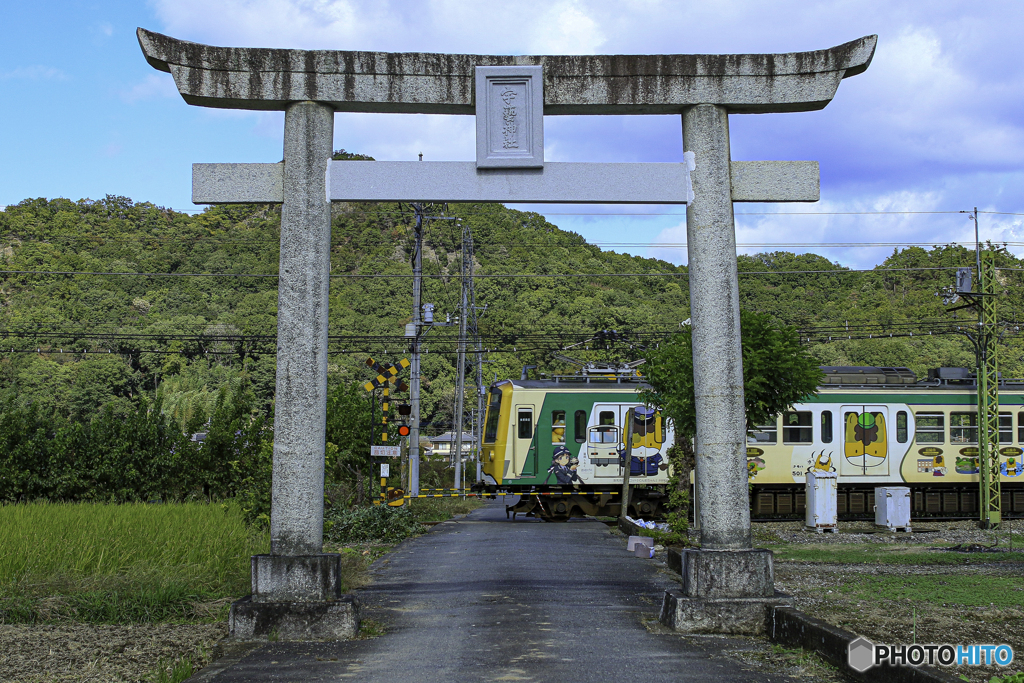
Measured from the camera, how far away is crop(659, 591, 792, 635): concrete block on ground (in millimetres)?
7309

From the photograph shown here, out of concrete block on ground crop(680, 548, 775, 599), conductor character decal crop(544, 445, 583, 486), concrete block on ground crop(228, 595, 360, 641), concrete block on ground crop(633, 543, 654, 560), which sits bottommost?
concrete block on ground crop(633, 543, 654, 560)

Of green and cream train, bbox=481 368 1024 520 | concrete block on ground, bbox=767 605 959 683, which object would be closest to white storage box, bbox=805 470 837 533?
green and cream train, bbox=481 368 1024 520

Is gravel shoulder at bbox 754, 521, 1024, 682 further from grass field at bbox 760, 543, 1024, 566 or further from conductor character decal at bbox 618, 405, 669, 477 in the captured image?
conductor character decal at bbox 618, 405, 669, 477

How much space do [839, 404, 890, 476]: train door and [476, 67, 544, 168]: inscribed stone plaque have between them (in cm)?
1486

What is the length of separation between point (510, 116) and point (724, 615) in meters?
4.69

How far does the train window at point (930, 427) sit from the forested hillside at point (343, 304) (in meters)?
26.9

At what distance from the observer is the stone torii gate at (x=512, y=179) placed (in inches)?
293

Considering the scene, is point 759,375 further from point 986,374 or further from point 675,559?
point 986,374

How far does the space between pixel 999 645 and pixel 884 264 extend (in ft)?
206

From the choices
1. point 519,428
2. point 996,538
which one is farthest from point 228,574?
point 996,538

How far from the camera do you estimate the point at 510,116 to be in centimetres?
775

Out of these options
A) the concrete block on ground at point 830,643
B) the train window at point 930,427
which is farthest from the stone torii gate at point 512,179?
the train window at point 930,427

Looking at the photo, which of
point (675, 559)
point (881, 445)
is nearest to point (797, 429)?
point (881, 445)

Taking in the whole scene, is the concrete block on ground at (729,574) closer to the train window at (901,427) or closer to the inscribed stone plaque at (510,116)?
the inscribed stone plaque at (510,116)
